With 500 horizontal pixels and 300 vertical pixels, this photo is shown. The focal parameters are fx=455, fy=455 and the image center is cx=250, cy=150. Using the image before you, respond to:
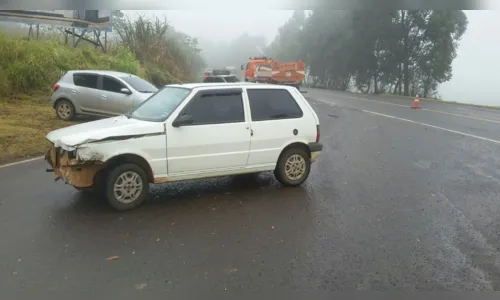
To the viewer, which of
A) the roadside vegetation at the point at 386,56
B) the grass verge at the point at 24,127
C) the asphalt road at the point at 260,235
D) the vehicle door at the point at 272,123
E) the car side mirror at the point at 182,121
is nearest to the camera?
the asphalt road at the point at 260,235

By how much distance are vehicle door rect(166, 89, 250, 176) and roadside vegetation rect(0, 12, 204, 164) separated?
153 centimetres

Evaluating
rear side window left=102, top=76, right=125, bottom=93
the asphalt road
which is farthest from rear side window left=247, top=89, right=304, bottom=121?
rear side window left=102, top=76, right=125, bottom=93

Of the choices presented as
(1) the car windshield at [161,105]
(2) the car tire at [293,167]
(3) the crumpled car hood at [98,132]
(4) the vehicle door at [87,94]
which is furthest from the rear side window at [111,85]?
(2) the car tire at [293,167]

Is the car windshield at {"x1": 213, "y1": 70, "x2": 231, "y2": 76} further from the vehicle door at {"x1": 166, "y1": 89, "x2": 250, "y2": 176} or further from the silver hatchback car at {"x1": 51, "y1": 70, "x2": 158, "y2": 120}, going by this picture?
the vehicle door at {"x1": 166, "y1": 89, "x2": 250, "y2": 176}

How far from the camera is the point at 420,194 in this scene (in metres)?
6.92

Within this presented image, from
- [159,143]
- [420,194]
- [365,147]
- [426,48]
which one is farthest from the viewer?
[426,48]

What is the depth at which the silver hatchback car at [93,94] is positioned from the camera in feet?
44.0

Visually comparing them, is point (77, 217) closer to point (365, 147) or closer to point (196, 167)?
point (196, 167)

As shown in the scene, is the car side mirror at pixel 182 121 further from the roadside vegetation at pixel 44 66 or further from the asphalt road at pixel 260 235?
the roadside vegetation at pixel 44 66

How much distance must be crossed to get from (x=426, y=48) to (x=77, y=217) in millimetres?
38851

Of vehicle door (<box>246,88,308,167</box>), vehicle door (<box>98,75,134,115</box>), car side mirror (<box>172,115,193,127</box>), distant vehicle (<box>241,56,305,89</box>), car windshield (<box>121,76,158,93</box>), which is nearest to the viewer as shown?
car side mirror (<box>172,115,193,127</box>)

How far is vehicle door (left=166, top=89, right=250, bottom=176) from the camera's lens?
612 centimetres

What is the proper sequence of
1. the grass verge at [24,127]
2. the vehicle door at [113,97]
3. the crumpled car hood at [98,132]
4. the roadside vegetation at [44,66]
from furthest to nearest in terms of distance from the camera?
the vehicle door at [113,97] < the roadside vegetation at [44,66] < the grass verge at [24,127] < the crumpled car hood at [98,132]

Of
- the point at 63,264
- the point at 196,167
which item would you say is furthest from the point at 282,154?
the point at 63,264
